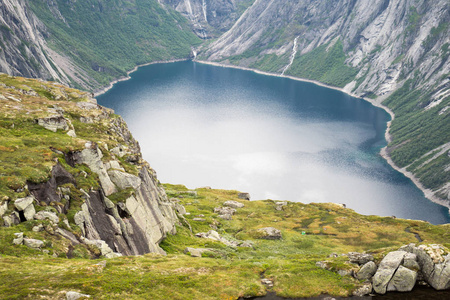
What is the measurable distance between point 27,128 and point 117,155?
14.4 metres

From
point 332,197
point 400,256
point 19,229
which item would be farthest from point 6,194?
point 332,197

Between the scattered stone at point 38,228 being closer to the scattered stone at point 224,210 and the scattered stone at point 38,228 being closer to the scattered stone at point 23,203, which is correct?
the scattered stone at point 23,203

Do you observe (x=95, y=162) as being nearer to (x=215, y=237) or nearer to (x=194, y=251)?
(x=194, y=251)

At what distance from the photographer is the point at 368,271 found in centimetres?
3791

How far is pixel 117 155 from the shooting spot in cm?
6550

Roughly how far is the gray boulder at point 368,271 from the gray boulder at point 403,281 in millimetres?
2119

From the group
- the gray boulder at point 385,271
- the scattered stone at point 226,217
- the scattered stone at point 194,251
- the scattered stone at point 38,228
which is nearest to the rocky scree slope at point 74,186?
the scattered stone at point 38,228

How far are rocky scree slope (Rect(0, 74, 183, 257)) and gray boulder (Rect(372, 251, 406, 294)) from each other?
2744 centimetres

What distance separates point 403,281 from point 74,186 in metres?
38.2

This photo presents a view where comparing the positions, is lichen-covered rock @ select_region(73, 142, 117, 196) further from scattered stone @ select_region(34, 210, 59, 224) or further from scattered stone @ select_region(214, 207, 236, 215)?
scattered stone @ select_region(214, 207, 236, 215)

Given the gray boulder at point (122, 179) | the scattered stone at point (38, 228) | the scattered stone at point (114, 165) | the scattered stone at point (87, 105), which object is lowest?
the scattered stone at point (38, 228)

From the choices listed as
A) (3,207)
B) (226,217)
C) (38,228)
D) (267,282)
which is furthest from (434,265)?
(226,217)

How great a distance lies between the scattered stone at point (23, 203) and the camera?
124ft

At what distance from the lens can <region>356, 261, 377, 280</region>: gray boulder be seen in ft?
124
